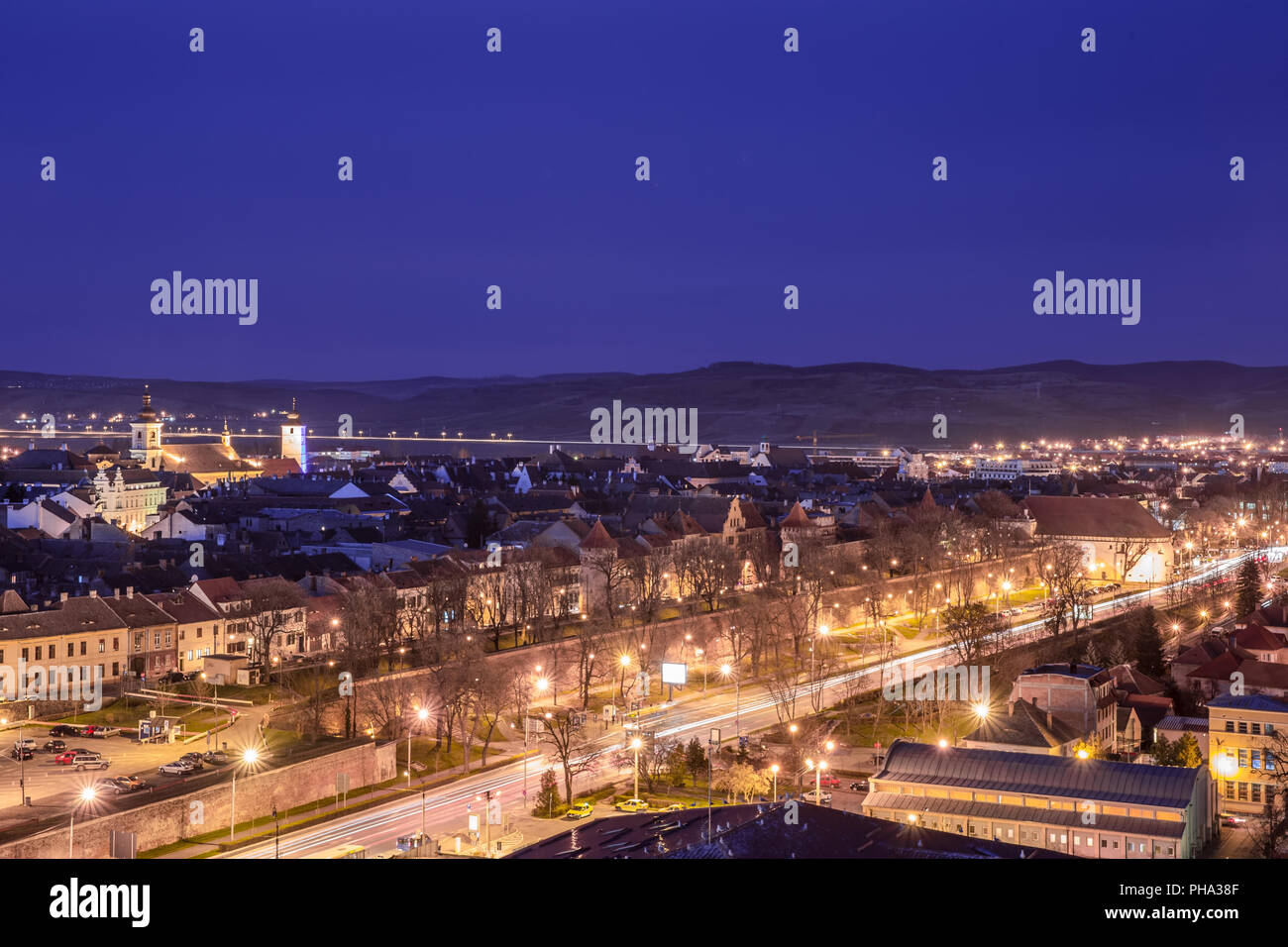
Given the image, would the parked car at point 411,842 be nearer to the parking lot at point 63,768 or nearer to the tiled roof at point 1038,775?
the parking lot at point 63,768

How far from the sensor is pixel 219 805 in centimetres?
2266

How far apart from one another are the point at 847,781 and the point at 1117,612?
84.8 feet

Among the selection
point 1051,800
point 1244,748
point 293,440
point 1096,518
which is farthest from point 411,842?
point 293,440

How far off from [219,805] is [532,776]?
6868 millimetres

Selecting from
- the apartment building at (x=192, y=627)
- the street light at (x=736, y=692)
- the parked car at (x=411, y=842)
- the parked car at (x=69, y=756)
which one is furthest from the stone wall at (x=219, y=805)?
the apartment building at (x=192, y=627)

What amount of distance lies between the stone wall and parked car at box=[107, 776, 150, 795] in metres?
1.10

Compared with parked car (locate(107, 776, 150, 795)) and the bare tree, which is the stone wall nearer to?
parked car (locate(107, 776, 150, 795))

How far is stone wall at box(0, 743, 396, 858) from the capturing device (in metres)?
19.7

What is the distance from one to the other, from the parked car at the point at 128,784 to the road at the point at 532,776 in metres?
2.31

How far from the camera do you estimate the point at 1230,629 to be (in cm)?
4491

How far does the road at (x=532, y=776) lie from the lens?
74.3ft
